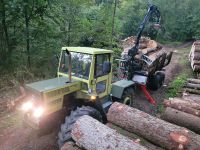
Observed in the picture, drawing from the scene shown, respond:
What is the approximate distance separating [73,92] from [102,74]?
1082mm

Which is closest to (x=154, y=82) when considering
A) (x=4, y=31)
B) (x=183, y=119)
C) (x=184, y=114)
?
(x=184, y=114)

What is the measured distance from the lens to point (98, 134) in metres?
4.24

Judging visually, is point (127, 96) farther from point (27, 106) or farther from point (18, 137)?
point (18, 137)

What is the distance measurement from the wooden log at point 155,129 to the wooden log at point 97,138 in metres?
0.75

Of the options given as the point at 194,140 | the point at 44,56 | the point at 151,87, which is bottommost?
the point at 151,87

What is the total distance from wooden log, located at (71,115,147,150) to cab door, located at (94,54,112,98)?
176 centimetres

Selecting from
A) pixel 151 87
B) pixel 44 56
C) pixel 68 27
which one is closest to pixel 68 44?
pixel 68 27

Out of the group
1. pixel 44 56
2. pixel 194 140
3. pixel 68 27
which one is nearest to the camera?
pixel 194 140

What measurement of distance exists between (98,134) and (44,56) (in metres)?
7.26

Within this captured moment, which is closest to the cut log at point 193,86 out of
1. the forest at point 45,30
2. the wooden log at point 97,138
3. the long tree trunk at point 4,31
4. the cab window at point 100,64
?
the forest at point 45,30

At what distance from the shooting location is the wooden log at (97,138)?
13.0ft

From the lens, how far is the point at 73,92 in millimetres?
5945

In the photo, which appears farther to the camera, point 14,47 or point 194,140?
point 14,47

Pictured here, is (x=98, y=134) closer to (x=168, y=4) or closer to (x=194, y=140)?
(x=194, y=140)
